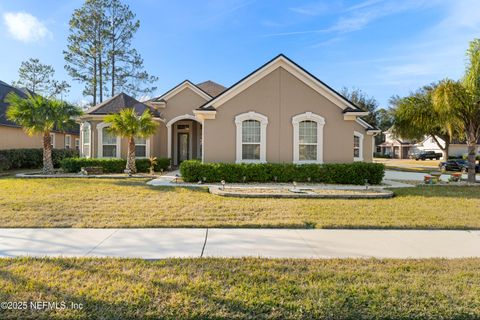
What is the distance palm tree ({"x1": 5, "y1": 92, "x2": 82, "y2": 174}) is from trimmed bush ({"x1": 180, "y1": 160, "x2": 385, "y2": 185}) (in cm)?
874

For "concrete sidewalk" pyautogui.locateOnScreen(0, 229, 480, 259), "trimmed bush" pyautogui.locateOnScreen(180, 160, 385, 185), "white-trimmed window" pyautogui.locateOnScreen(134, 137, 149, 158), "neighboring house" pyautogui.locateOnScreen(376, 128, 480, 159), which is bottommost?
"concrete sidewalk" pyautogui.locateOnScreen(0, 229, 480, 259)

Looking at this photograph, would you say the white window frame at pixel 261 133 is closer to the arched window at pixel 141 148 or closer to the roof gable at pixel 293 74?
the roof gable at pixel 293 74

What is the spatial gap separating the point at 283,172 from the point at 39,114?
45.4 feet

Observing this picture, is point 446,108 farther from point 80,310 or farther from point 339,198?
point 80,310

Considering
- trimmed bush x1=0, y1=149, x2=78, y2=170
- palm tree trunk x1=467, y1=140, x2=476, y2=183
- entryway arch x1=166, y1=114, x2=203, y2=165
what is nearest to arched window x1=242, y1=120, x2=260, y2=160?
entryway arch x1=166, y1=114, x2=203, y2=165

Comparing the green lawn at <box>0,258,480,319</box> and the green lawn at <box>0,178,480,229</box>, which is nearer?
the green lawn at <box>0,258,480,319</box>

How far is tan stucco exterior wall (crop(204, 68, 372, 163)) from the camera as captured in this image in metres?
13.5

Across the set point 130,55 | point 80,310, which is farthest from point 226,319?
point 130,55

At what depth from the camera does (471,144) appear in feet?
47.9

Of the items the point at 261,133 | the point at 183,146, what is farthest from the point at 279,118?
the point at 183,146

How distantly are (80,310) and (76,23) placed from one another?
1381 inches

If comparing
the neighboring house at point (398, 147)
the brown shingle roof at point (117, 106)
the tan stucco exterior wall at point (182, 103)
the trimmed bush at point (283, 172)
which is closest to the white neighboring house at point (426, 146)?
the neighboring house at point (398, 147)

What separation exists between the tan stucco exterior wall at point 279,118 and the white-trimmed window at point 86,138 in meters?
9.65

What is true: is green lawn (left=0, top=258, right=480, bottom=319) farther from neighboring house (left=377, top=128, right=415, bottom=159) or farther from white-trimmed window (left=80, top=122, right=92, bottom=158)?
neighboring house (left=377, top=128, right=415, bottom=159)
